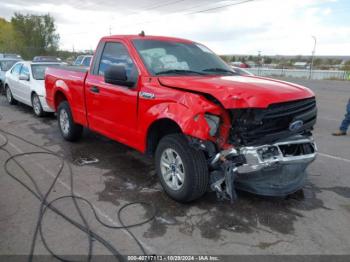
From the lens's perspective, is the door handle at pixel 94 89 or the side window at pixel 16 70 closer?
the door handle at pixel 94 89

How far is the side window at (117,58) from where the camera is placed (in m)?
4.61

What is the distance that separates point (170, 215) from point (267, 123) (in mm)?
1521

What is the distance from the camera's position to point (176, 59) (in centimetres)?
476

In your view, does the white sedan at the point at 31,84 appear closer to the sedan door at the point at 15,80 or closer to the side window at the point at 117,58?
the sedan door at the point at 15,80

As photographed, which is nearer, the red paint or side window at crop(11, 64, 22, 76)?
the red paint

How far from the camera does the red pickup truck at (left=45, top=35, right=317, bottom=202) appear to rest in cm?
353

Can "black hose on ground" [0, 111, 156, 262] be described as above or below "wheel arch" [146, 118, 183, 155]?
below

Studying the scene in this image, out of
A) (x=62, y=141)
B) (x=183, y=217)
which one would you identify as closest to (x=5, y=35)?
(x=62, y=141)

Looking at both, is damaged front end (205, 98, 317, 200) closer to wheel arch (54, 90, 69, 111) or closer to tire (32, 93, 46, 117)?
wheel arch (54, 90, 69, 111)

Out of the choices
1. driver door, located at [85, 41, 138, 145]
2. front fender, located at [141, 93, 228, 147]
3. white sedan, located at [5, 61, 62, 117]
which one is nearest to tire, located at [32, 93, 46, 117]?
white sedan, located at [5, 61, 62, 117]

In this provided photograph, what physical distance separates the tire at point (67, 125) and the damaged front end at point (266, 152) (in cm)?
357

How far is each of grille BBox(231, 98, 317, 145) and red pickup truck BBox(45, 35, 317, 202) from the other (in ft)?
0.03

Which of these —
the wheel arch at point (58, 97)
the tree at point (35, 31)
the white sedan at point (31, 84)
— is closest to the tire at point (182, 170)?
the wheel arch at point (58, 97)

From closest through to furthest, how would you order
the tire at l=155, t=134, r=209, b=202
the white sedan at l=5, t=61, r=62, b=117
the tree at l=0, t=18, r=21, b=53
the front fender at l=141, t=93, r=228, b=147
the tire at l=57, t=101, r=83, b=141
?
the front fender at l=141, t=93, r=228, b=147
the tire at l=155, t=134, r=209, b=202
the tire at l=57, t=101, r=83, b=141
the white sedan at l=5, t=61, r=62, b=117
the tree at l=0, t=18, r=21, b=53
